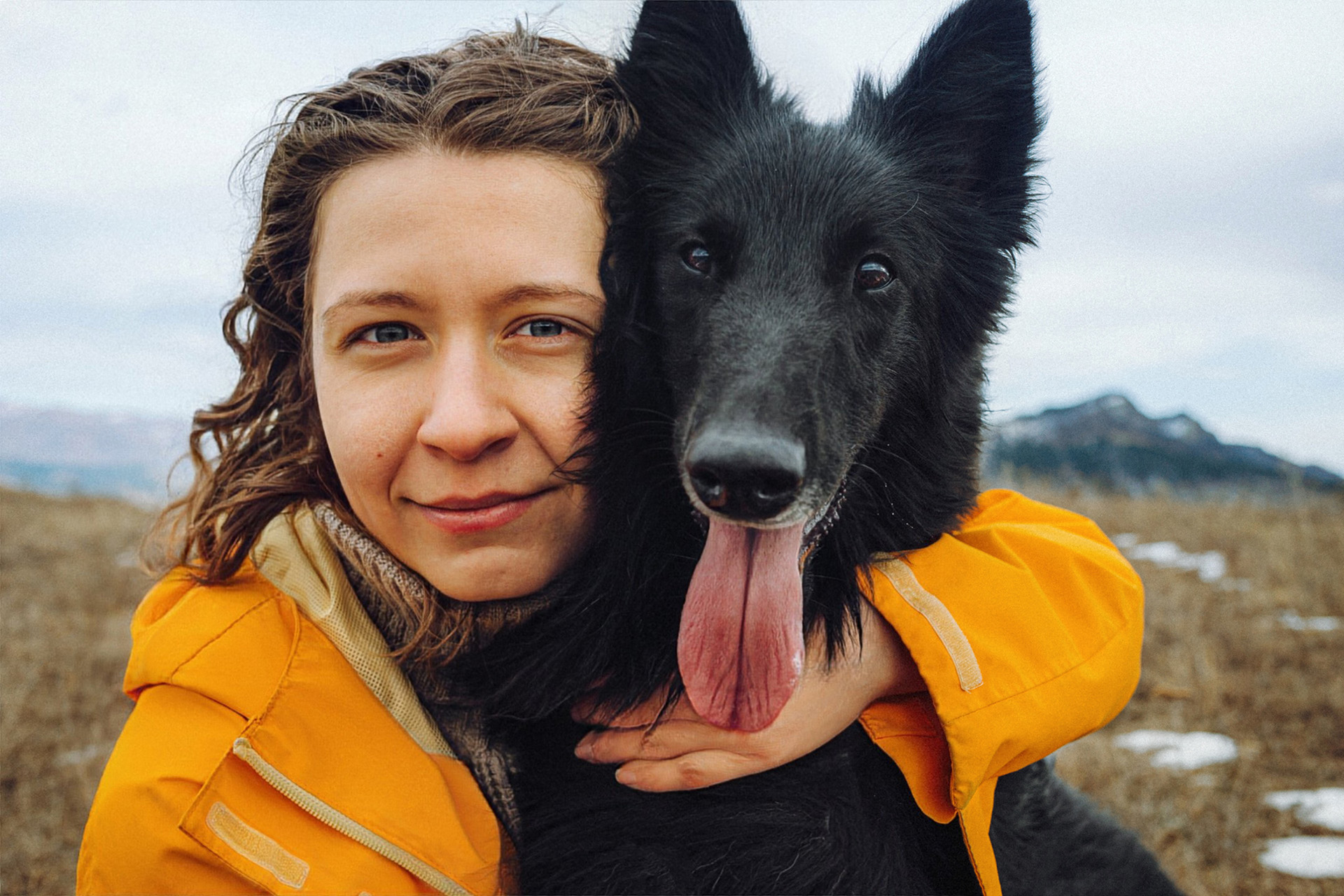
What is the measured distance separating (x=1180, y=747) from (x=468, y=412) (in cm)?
362

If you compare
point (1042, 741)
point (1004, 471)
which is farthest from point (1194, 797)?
point (1004, 471)

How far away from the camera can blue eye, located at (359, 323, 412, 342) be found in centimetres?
191

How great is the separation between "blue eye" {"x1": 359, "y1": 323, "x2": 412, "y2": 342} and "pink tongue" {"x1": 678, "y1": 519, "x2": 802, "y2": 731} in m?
0.82

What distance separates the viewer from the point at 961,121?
6.86 feet

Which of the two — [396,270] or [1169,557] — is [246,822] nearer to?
[396,270]

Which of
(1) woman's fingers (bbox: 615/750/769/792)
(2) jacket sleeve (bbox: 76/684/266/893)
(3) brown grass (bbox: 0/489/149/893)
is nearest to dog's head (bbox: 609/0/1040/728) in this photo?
(1) woman's fingers (bbox: 615/750/769/792)

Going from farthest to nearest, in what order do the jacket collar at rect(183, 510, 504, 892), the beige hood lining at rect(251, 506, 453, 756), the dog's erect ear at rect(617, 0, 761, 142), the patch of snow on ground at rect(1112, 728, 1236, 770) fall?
the patch of snow on ground at rect(1112, 728, 1236, 770) < the dog's erect ear at rect(617, 0, 761, 142) < the beige hood lining at rect(251, 506, 453, 756) < the jacket collar at rect(183, 510, 504, 892)

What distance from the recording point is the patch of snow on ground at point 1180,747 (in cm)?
365

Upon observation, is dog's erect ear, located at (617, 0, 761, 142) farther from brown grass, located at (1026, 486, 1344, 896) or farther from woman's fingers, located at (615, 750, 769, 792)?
brown grass, located at (1026, 486, 1344, 896)

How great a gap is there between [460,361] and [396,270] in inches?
9.0

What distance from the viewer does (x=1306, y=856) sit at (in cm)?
289

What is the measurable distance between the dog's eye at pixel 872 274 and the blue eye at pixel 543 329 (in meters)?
0.67

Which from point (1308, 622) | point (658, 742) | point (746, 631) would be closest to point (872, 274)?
Result: point (746, 631)

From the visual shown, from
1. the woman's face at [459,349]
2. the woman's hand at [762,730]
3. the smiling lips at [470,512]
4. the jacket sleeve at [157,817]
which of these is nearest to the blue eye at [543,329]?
the woman's face at [459,349]
